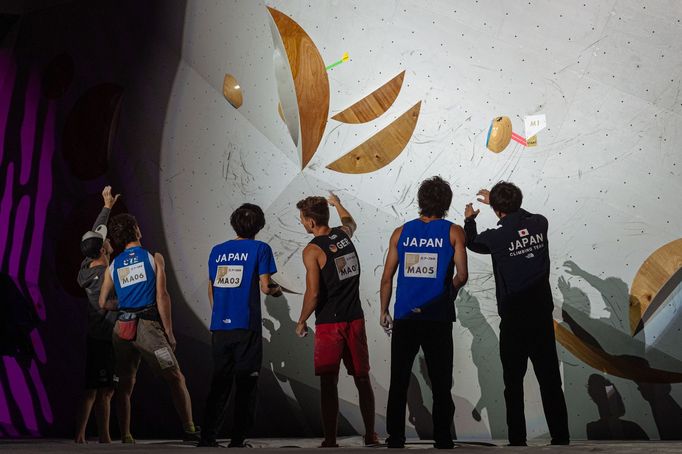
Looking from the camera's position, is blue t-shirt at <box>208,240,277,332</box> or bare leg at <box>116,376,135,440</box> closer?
blue t-shirt at <box>208,240,277,332</box>

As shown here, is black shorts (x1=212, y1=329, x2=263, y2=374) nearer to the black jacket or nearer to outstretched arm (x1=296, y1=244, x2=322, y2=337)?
outstretched arm (x1=296, y1=244, x2=322, y2=337)

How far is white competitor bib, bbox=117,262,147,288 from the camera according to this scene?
491 centimetres

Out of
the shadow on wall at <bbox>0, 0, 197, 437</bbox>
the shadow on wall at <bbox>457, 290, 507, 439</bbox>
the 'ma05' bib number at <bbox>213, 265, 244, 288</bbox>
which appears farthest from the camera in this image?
the shadow on wall at <bbox>0, 0, 197, 437</bbox>

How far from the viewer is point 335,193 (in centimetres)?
554

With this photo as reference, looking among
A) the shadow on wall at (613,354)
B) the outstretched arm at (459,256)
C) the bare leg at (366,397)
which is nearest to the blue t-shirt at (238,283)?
the bare leg at (366,397)

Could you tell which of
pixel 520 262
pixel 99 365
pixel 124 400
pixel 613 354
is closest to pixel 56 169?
pixel 99 365

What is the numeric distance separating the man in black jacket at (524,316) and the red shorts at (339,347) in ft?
2.26

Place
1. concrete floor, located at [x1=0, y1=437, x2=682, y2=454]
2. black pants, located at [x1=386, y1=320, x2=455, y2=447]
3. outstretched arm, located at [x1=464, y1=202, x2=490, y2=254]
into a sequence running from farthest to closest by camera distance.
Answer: outstretched arm, located at [x1=464, y1=202, x2=490, y2=254], black pants, located at [x1=386, y1=320, x2=455, y2=447], concrete floor, located at [x1=0, y1=437, x2=682, y2=454]

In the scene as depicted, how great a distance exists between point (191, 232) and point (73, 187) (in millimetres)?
911

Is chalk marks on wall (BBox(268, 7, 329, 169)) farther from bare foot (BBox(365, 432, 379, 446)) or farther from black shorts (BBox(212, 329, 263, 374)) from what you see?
bare foot (BBox(365, 432, 379, 446))

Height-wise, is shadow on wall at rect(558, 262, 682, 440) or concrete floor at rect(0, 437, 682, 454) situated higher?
shadow on wall at rect(558, 262, 682, 440)

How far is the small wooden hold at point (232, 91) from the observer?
5.77 m

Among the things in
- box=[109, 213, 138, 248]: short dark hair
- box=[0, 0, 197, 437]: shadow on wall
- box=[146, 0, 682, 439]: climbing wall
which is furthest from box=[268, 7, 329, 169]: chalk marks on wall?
box=[109, 213, 138, 248]: short dark hair

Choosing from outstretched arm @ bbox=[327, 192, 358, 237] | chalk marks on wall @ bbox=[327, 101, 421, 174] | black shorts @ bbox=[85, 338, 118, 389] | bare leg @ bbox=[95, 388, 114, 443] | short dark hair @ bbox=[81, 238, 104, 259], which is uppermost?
chalk marks on wall @ bbox=[327, 101, 421, 174]
